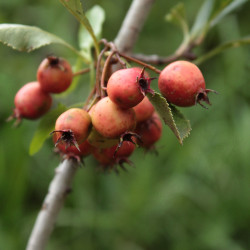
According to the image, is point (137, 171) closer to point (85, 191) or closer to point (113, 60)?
point (85, 191)

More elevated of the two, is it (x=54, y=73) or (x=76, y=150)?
(x=54, y=73)

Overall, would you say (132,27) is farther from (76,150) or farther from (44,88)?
(76,150)

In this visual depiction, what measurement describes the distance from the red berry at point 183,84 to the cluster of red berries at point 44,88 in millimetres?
403

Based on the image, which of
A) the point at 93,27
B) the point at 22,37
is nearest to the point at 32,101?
the point at 22,37

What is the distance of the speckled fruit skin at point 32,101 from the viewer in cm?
138

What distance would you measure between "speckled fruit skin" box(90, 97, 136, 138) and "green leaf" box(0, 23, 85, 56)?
0.39m

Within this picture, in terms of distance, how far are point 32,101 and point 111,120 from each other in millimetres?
469

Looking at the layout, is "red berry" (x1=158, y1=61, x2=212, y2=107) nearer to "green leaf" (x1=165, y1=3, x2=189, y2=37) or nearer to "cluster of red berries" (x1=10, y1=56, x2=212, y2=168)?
"cluster of red berries" (x1=10, y1=56, x2=212, y2=168)

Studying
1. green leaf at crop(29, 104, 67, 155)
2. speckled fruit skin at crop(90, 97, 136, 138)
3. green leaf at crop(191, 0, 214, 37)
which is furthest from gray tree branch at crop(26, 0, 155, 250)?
green leaf at crop(191, 0, 214, 37)

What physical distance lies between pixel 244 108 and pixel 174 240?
118 centimetres

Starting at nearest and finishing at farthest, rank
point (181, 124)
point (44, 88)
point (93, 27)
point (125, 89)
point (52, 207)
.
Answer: point (125, 89)
point (181, 124)
point (44, 88)
point (52, 207)
point (93, 27)

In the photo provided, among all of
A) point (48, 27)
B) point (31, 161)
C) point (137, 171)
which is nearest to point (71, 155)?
point (137, 171)

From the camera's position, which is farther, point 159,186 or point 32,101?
point 159,186

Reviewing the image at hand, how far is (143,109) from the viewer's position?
3.90 ft
